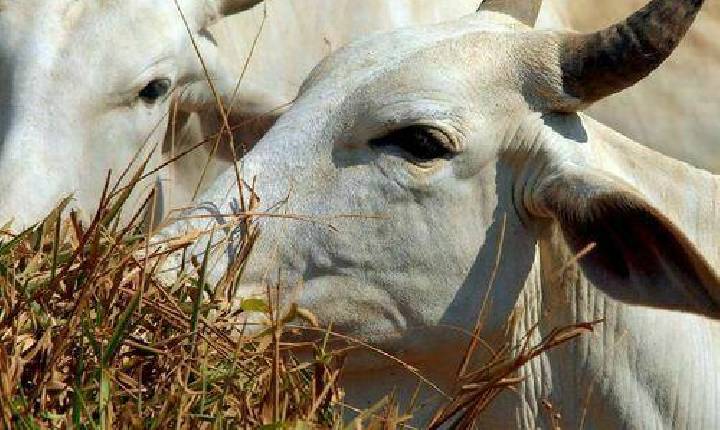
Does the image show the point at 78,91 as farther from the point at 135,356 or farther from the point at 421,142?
the point at 135,356

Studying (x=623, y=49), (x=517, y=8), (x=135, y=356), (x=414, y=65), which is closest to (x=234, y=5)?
(x=517, y=8)

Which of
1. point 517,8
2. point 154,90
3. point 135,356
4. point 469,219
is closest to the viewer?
point 135,356

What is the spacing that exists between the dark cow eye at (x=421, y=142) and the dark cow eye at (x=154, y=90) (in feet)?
7.10

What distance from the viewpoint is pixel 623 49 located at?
458 centimetres

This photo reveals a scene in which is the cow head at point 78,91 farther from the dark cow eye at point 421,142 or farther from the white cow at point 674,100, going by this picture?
the white cow at point 674,100

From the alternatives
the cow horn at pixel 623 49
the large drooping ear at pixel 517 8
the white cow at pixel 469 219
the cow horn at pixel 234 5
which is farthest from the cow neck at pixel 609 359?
the cow horn at pixel 234 5

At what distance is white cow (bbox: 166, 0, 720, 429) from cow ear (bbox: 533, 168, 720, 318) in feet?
0.17

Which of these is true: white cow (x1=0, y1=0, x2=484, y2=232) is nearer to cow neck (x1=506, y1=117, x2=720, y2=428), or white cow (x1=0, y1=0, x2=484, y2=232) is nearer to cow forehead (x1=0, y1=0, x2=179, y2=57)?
cow forehead (x1=0, y1=0, x2=179, y2=57)

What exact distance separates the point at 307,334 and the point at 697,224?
1.08 m

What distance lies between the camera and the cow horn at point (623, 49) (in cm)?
452

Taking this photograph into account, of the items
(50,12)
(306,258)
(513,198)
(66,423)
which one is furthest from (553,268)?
(50,12)

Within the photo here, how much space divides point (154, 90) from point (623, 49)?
2507mm

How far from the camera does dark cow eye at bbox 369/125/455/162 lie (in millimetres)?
4613

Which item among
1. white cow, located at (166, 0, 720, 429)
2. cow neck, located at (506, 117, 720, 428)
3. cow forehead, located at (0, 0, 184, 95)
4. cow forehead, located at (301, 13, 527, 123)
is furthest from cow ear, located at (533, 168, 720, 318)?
cow forehead, located at (0, 0, 184, 95)
